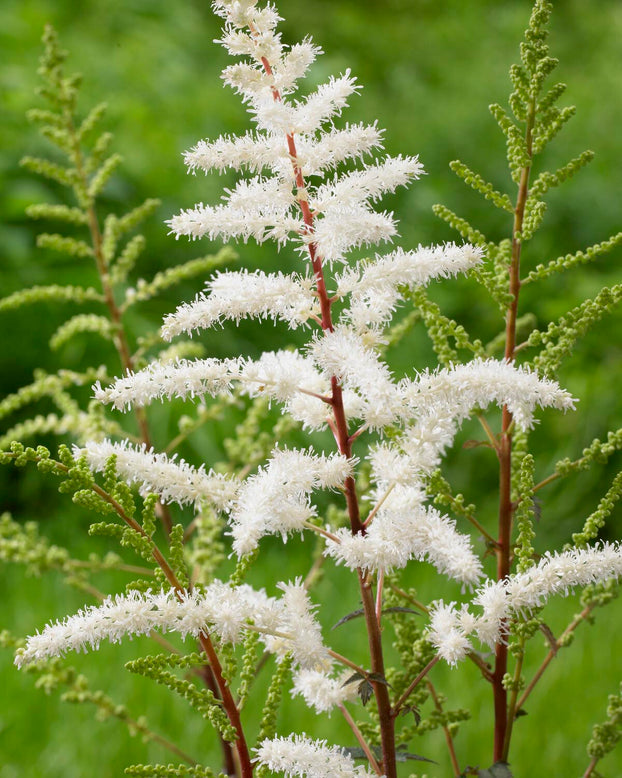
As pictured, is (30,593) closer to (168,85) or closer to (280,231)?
(280,231)

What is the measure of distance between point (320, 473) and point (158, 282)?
77 centimetres

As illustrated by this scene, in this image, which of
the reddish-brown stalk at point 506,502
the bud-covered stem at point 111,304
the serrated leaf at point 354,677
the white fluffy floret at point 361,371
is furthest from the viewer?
the bud-covered stem at point 111,304

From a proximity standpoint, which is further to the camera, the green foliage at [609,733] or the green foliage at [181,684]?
the green foliage at [609,733]

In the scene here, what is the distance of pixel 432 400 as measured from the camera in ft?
2.82

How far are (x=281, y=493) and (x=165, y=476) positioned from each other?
11cm

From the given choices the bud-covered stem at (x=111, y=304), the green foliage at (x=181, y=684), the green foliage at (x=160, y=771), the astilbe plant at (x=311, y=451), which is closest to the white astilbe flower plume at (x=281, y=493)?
the astilbe plant at (x=311, y=451)

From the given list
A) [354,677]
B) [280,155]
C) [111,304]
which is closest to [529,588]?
[354,677]

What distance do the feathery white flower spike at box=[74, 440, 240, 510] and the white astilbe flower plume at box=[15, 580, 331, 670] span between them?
3.3 inches

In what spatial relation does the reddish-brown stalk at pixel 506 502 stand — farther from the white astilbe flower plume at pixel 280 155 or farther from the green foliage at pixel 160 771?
the green foliage at pixel 160 771

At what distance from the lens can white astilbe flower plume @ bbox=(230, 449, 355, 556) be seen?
32.7 inches

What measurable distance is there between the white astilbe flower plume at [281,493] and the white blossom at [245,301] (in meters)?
0.13

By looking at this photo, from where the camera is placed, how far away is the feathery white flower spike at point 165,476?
0.88 meters

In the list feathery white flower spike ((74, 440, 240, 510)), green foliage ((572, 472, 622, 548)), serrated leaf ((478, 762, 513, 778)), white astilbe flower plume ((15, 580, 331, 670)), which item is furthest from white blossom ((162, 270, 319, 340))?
serrated leaf ((478, 762, 513, 778))

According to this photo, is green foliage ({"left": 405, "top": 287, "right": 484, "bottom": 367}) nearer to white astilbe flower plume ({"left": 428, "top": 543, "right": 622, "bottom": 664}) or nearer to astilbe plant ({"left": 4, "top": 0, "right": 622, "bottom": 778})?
astilbe plant ({"left": 4, "top": 0, "right": 622, "bottom": 778})
